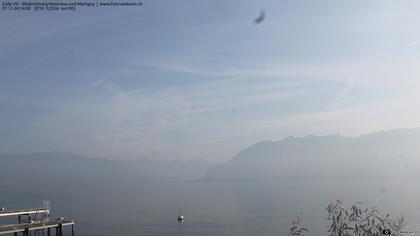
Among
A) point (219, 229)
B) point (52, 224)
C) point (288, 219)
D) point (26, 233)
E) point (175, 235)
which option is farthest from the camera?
point (288, 219)

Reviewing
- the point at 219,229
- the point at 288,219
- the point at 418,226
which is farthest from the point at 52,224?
the point at 288,219

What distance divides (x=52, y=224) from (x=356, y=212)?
104ft

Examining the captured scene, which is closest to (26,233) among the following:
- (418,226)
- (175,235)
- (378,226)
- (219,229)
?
(378,226)

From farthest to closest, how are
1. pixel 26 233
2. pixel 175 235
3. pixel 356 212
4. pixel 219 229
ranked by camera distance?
pixel 219 229 < pixel 175 235 < pixel 26 233 < pixel 356 212

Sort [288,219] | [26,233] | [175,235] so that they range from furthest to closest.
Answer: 1. [288,219]
2. [175,235]
3. [26,233]

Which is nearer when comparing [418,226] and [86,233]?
[418,226]

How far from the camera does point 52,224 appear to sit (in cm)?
4262

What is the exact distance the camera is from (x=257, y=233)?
272 ft

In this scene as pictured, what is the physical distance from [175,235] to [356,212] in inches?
2745

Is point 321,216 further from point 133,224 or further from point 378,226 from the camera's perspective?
point 378,226

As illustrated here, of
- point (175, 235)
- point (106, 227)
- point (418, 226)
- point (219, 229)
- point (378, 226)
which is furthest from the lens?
point (106, 227)

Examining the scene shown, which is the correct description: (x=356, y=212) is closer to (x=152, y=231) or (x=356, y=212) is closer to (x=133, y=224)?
(x=152, y=231)

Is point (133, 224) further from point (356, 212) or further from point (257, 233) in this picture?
point (356, 212)

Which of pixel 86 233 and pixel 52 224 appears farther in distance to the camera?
pixel 86 233
